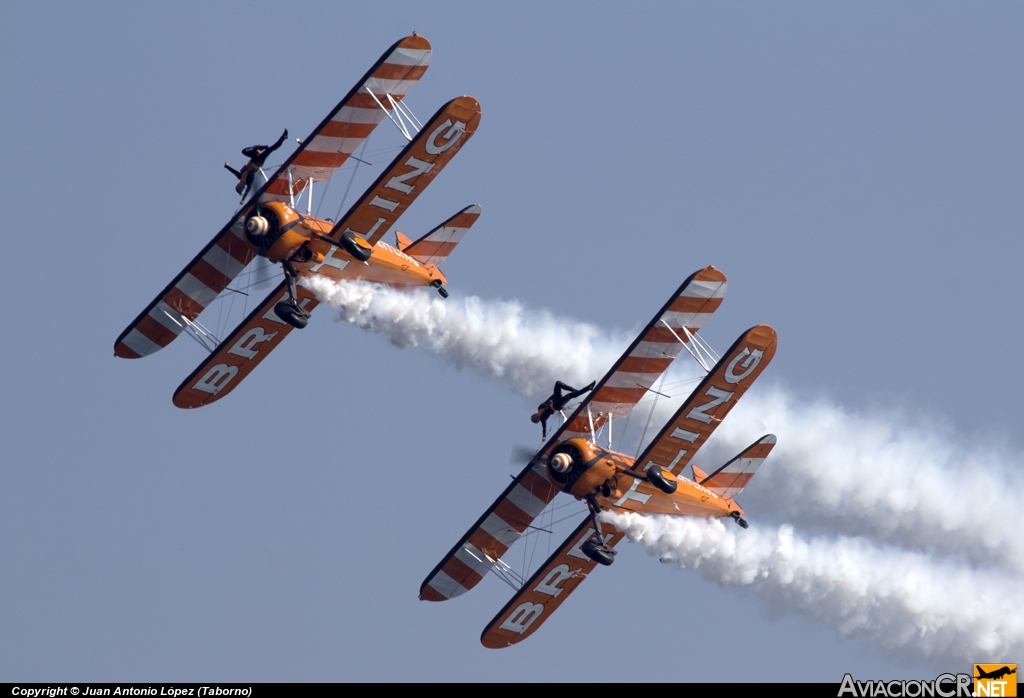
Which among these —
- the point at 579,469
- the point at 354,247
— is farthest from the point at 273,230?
the point at 579,469

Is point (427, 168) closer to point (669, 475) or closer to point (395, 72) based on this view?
point (395, 72)

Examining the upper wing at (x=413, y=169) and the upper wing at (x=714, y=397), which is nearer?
the upper wing at (x=714, y=397)

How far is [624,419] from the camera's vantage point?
54.1 m

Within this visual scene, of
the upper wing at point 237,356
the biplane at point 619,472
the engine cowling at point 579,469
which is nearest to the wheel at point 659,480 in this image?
the biplane at point 619,472

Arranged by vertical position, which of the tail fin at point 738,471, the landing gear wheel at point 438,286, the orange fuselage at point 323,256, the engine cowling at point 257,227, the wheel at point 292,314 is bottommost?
the wheel at point 292,314

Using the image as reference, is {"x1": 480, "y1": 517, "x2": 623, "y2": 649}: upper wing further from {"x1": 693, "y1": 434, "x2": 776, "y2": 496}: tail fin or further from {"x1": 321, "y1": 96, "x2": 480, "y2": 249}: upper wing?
{"x1": 321, "y1": 96, "x2": 480, "y2": 249}: upper wing

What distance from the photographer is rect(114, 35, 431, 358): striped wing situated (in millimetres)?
52656

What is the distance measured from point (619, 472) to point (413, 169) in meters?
8.22

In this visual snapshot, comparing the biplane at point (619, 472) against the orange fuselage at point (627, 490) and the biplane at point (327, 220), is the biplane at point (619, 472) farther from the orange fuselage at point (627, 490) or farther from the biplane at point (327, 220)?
the biplane at point (327, 220)

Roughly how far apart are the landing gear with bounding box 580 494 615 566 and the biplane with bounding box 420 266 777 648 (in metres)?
0.03

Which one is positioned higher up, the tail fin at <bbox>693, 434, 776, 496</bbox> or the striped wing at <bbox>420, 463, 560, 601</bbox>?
the tail fin at <bbox>693, 434, 776, 496</bbox>

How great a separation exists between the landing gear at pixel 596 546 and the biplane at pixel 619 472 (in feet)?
0.10

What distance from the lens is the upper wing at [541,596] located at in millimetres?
52812

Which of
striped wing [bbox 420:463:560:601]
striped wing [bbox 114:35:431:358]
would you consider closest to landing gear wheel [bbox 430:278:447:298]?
striped wing [bbox 114:35:431:358]
